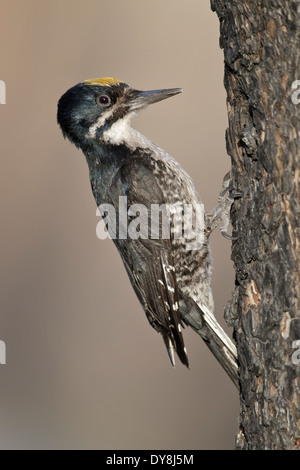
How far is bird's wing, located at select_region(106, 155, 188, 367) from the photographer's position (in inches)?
142

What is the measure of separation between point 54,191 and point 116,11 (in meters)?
1.96

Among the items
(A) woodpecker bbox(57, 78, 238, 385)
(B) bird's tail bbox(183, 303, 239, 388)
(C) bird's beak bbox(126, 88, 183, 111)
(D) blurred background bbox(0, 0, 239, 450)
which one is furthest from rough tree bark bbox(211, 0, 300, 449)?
(D) blurred background bbox(0, 0, 239, 450)

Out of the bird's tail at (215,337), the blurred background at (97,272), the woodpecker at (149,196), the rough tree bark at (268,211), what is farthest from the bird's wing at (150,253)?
the blurred background at (97,272)

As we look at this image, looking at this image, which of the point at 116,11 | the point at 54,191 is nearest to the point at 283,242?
the point at 54,191

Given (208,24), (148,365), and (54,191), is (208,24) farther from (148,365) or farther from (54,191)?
(148,365)

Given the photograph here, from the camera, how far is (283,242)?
2.46 m

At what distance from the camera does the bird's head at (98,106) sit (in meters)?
3.75

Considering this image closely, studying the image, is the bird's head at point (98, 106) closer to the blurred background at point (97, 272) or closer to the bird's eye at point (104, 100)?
the bird's eye at point (104, 100)

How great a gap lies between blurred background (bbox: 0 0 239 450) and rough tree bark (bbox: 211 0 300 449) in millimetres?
Result: 3031

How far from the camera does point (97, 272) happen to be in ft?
19.8

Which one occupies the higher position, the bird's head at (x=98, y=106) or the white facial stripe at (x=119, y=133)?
the bird's head at (x=98, y=106)

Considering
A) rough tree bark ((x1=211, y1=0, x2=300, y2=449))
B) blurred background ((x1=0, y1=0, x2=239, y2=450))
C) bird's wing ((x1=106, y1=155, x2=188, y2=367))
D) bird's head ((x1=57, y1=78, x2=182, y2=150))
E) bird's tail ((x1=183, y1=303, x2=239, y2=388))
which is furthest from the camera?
blurred background ((x1=0, y1=0, x2=239, y2=450))

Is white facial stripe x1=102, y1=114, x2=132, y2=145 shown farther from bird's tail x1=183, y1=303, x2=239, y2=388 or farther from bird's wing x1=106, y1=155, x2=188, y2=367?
bird's tail x1=183, y1=303, x2=239, y2=388

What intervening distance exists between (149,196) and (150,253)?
0.34 metres
